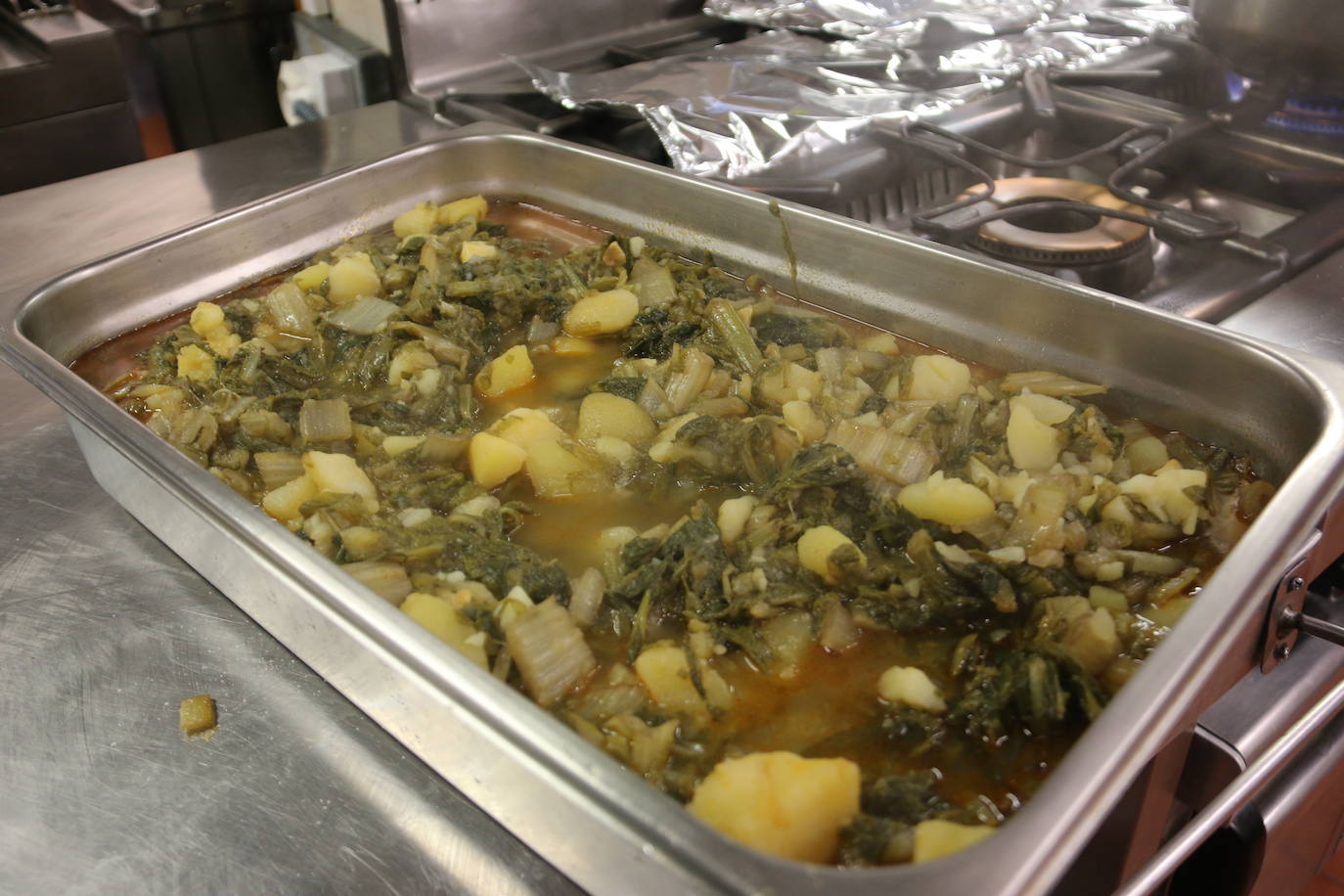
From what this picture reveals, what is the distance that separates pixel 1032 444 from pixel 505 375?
3.18ft

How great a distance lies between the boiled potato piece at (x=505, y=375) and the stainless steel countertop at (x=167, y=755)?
637 millimetres

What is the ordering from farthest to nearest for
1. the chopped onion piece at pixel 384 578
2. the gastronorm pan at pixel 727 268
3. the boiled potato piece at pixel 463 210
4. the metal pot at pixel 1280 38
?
the boiled potato piece at pixel 463 210
the metal pot at pixel 1280 38
the chopped onion piece at pixel 384 578
the gastronorm pan at pixel 727 268

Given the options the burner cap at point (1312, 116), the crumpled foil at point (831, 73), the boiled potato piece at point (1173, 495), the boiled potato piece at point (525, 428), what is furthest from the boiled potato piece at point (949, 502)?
the burner cap at point (1312, 116)

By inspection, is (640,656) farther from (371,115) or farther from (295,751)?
(371,115)

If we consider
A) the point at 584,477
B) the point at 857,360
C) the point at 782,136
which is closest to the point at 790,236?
the point at 857,360

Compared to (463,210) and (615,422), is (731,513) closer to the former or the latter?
(615,422)

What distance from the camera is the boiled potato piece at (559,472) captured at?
1674 millimetres

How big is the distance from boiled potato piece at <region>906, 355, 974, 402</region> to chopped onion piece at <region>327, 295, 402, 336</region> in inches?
42.2

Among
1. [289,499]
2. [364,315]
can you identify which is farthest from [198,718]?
[364,315]

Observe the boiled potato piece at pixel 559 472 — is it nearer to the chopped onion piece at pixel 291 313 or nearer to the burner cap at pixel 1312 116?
the chopped onion piece at pixel 291 313

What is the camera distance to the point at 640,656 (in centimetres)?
133

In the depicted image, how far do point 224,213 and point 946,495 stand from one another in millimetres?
1670

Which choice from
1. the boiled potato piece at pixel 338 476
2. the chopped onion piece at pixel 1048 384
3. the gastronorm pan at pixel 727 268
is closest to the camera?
the gastronorm pan at pixel 727 268

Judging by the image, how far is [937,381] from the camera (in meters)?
1.78
